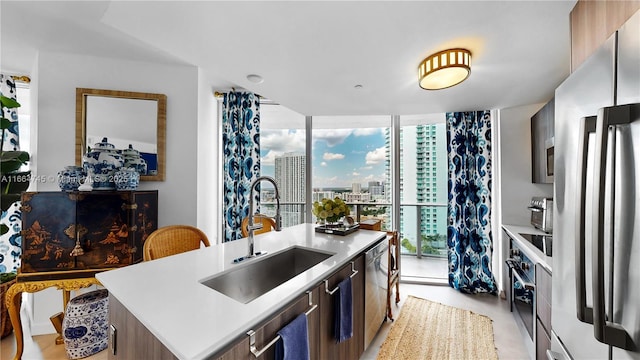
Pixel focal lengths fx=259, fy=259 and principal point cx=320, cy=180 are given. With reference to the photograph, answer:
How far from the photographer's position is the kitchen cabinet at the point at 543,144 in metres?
2.41

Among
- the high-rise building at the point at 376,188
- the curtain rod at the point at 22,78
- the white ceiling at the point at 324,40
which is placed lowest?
the high-rise building at the point at 376,188

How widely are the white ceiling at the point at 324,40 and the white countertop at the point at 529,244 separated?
4.61 ft

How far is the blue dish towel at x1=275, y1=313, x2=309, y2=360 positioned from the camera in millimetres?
1021

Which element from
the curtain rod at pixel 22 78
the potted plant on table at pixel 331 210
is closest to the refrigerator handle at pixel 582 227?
the potted plant on table at pixel 331 210

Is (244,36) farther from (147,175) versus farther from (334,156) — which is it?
(334,156)

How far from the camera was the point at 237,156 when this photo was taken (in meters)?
3.55

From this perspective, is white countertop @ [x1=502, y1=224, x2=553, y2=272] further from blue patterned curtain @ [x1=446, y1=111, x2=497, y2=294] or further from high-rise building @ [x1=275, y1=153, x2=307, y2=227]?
high-rise building @ [x1=275, y1=153, x2=307, y2=227]

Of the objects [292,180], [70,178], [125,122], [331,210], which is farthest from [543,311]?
[125,122]

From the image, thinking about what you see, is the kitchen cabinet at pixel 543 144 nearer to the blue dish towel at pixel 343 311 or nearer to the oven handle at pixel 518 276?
the oven handle at pixel 518 276

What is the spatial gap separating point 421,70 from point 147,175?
2745 mm

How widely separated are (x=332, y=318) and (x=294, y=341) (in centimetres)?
52

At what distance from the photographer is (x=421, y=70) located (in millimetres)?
2008

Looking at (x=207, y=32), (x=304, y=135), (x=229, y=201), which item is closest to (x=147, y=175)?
(x=229, y=201)

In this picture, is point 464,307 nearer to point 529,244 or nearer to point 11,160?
point 529,244
